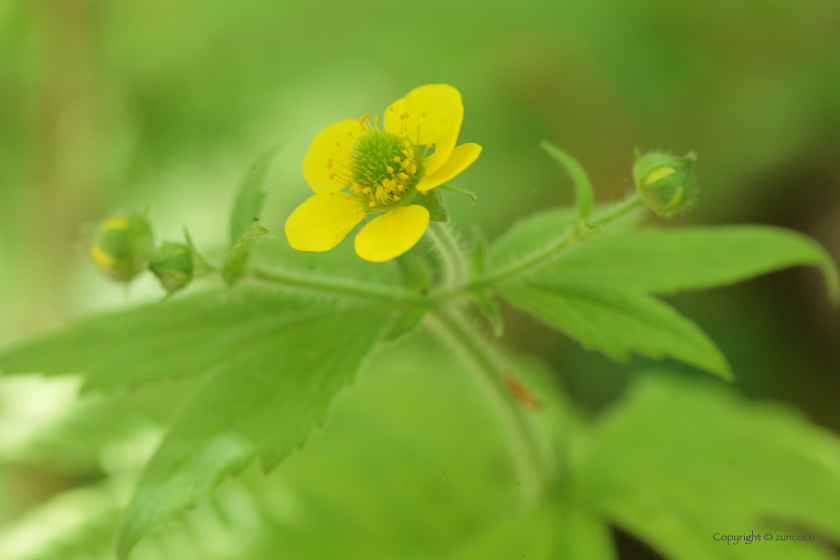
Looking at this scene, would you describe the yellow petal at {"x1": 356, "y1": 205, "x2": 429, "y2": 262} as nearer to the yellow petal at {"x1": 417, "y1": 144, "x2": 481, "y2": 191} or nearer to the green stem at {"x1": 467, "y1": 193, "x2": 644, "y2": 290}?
the yellow petal at {"x1": 417, "y1": 144, "x2": 481, "y2": 191}

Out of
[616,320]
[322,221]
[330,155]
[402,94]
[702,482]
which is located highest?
[402,94]

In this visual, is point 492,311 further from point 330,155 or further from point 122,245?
point 122,245

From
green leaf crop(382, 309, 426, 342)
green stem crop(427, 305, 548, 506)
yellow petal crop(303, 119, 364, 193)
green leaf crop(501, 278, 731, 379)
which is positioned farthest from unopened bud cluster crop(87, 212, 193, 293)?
green leaf crop(501, 278, 731, 379)

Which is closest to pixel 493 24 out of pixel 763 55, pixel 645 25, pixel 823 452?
pixel 645 25

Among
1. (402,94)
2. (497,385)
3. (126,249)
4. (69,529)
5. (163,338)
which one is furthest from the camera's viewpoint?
(402,94)

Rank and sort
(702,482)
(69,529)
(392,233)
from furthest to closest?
(69,529) → (702,482) → (392,233)

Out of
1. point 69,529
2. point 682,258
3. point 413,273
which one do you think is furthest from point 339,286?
point 69,529
